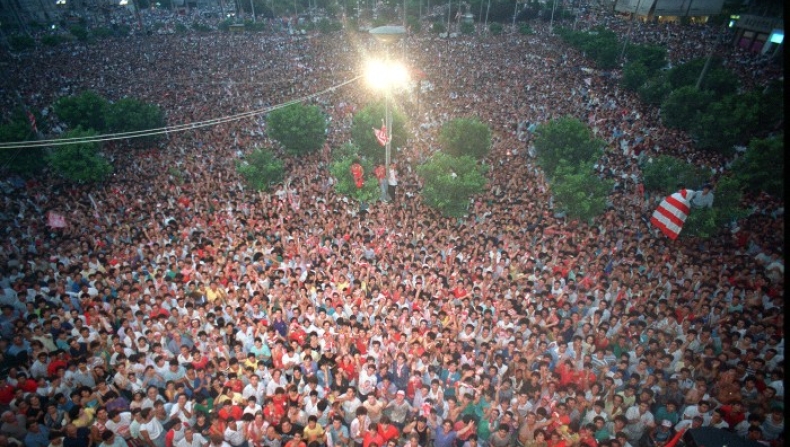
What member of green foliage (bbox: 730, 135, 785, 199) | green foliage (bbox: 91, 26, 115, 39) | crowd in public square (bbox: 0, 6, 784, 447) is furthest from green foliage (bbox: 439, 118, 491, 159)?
green foliage (bbox: 91, 26, 115, 39)

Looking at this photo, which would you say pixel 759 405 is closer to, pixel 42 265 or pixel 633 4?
pixel 42 265

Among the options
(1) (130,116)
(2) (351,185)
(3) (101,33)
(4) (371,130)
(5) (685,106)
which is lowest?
(3) (101,33)

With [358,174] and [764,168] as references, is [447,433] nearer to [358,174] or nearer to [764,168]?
[358,174]

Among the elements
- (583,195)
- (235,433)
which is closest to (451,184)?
(583,195)

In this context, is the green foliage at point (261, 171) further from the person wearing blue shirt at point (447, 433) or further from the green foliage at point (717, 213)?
the green foliage at point (717, 213)

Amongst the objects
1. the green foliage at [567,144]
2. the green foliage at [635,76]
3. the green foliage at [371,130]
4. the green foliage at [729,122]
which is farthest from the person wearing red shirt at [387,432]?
the green foliage at [635,76]
